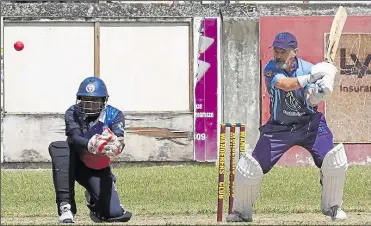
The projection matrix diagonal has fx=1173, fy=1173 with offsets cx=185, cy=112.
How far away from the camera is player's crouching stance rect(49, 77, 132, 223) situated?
10836 millimetres

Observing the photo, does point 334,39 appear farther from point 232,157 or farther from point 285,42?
point 232,157

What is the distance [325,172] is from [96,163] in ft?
7.21

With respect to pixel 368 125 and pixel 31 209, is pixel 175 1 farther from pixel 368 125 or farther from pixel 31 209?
pixel 31 209

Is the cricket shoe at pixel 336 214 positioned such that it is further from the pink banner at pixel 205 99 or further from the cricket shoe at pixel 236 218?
the pink banner at pixel 205 99

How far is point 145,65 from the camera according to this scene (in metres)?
20.6

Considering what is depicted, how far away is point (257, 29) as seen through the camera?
808 inches

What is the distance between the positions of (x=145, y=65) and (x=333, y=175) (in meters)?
9.76

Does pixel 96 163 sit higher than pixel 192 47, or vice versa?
pixel 192 47

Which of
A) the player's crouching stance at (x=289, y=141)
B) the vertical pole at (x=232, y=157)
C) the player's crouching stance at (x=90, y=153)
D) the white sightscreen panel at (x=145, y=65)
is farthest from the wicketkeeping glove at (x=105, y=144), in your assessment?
the white sightscreen panel at (x=145, y=65)

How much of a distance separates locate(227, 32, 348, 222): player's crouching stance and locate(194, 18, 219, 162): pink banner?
30.2ft

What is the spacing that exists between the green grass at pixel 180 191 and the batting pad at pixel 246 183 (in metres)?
1.44

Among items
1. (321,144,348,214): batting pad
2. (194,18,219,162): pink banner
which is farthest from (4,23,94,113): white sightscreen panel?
(321,144,348,214): batting pad

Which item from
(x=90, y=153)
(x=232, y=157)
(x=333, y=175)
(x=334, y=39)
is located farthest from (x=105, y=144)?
(x=334, y=39)

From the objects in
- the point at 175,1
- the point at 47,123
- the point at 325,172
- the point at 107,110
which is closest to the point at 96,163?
the point at 107,110
